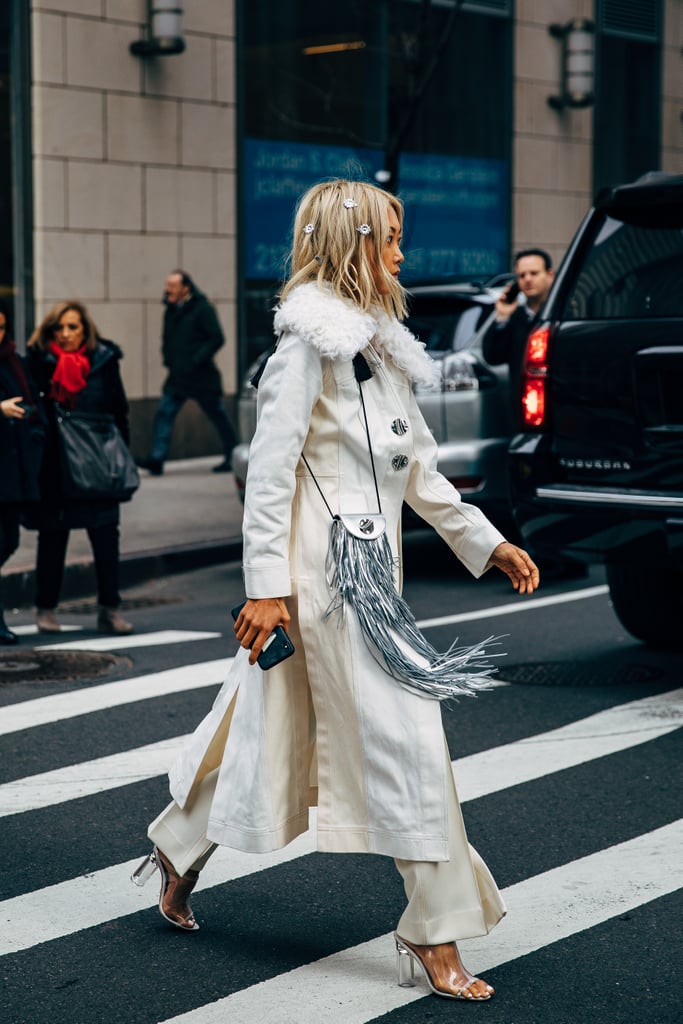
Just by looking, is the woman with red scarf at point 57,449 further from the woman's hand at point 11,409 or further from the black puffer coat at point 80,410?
the woman's hand at point 11,409

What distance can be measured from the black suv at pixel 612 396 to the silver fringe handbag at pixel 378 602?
9.15 feet

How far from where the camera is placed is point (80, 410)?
27.9ft

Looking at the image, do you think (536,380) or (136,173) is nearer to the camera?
(536,380)

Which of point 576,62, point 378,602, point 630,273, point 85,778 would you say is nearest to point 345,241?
point 378,602

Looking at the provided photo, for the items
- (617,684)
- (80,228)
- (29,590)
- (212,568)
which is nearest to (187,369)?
(80,228)

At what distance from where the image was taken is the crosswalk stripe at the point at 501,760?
558cm

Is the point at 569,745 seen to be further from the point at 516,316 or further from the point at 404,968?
the point at 516,316

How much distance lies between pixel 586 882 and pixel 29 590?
5.82m

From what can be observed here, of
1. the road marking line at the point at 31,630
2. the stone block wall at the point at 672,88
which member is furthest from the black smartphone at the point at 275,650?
the stone block wall at the point at 672,88

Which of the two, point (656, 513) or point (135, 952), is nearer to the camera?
point (135, 952)

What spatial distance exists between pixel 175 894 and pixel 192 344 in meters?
10.9

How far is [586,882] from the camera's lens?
15.1 feet

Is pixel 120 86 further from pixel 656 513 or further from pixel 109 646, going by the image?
pixel 656 513

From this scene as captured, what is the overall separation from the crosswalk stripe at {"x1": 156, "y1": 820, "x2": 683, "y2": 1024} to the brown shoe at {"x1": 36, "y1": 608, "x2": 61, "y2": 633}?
430 centimetres
